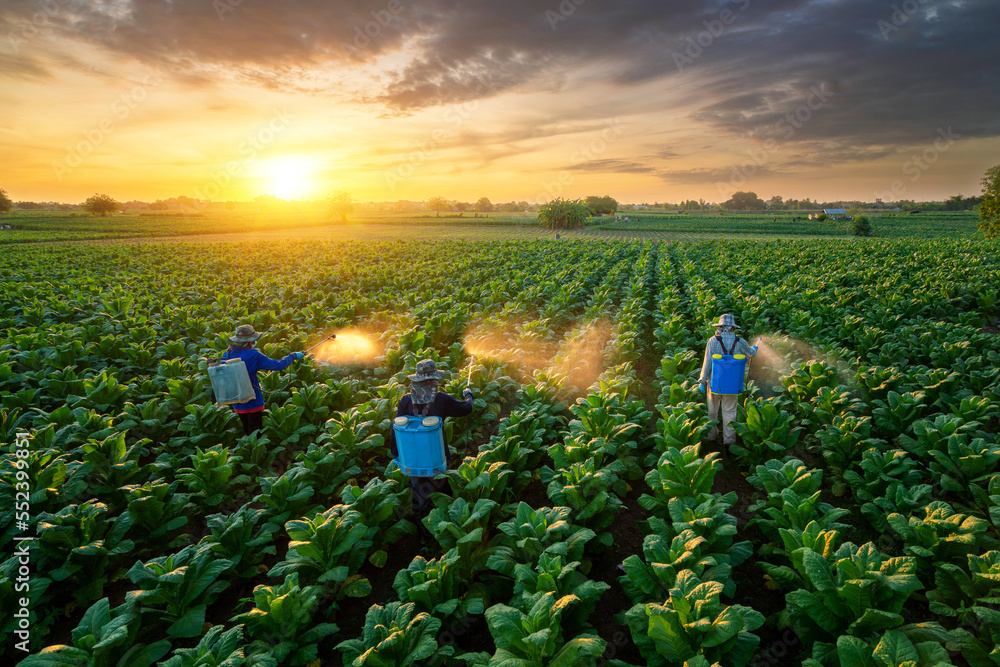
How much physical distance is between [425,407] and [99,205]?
5535 inches

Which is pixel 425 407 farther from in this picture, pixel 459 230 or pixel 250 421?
pixel 459 230

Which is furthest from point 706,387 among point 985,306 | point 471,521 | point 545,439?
point 985,306

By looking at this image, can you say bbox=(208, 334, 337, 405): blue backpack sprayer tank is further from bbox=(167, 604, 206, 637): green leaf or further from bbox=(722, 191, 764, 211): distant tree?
bbox=(722, 191, 764, 211): distant tree

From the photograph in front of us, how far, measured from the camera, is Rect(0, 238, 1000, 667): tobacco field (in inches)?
135

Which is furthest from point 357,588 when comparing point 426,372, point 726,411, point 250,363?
point 726,411

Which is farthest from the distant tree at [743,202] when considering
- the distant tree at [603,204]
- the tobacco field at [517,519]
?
the tobacco field at [517,519]

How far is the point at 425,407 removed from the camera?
527 centimetres

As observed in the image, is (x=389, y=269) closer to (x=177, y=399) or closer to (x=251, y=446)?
(x=177, y=399)

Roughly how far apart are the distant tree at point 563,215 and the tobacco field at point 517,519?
7224 cm

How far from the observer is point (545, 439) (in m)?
7.34

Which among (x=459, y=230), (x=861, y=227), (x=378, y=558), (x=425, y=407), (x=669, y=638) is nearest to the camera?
(x=669, y=638)

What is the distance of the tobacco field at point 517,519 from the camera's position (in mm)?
3441

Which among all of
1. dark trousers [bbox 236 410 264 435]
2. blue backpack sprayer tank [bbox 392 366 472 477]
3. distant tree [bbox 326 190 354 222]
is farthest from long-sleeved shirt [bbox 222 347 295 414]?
distant tree [bbox 326 190 354 222]

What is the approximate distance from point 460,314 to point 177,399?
8144 millimetres
